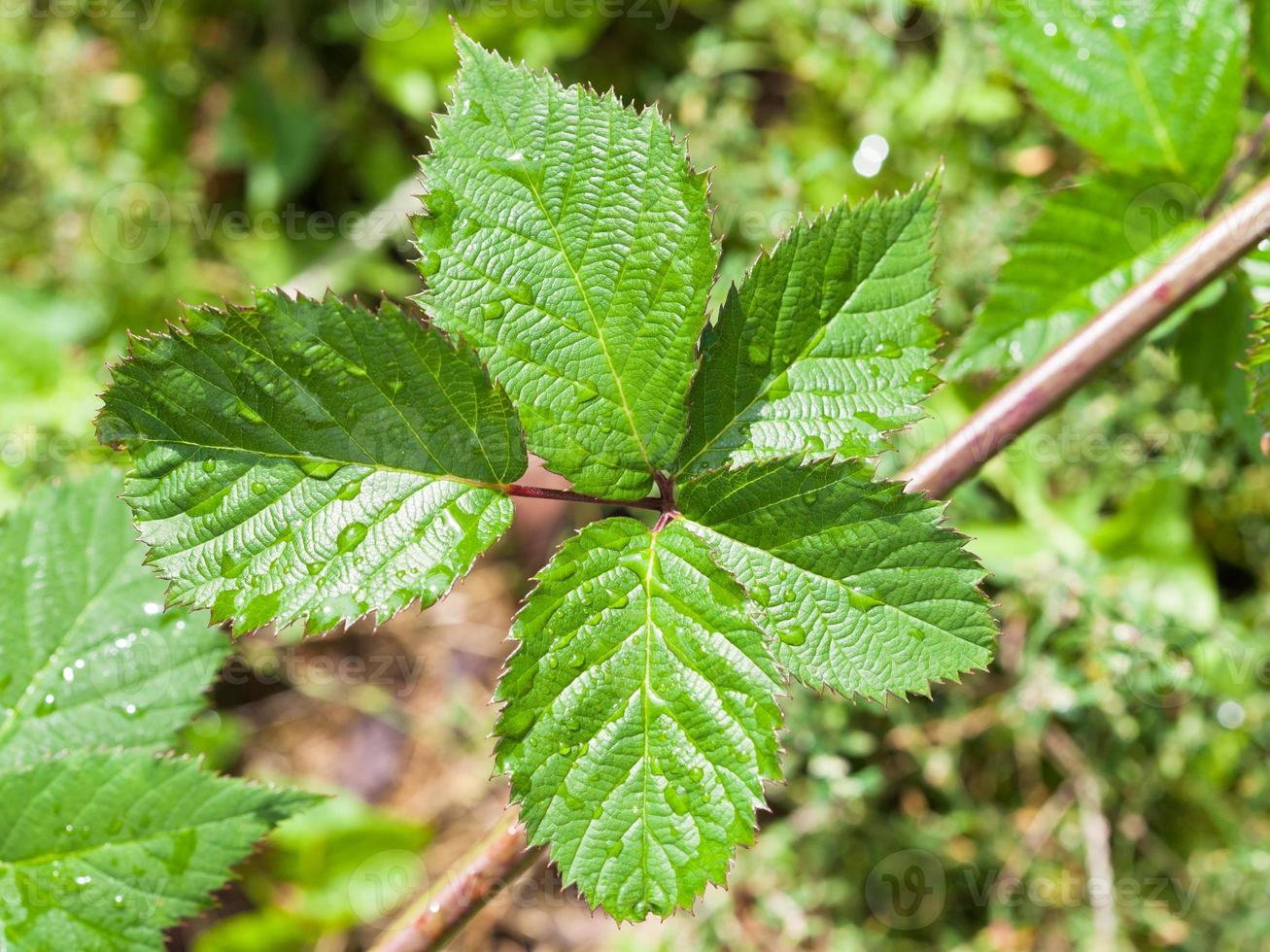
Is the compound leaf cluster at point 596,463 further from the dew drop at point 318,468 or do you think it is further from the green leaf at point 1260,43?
the green leaf at point 1260,43

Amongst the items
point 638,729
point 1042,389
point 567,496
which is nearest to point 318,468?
point 567,496

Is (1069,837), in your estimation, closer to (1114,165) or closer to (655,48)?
(1114,165)

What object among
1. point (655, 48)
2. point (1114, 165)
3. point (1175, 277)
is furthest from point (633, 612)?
point (655, 48)

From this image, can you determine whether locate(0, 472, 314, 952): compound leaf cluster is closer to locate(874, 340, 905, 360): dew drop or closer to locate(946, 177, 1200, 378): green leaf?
locate(874, 340, 905, 360): dew drop

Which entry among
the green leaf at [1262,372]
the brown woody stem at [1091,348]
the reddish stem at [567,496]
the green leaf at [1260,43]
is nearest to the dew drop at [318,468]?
the reddish stem at [567,496]

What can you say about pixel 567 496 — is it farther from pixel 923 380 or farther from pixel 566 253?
pixel 923 380

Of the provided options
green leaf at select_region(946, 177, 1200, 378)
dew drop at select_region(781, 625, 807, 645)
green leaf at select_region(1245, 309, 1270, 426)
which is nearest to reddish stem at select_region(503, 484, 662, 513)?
dew drop at select_region(781, 625, 807, 645)
